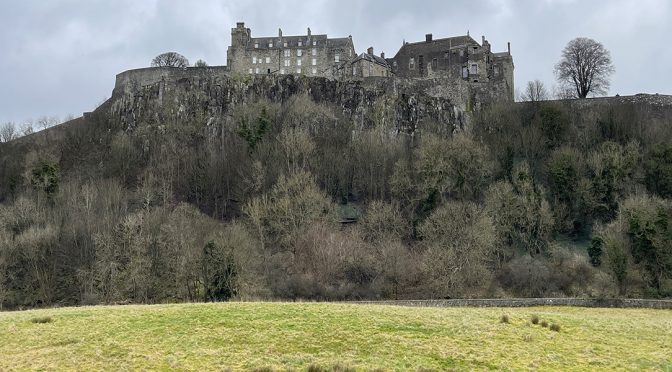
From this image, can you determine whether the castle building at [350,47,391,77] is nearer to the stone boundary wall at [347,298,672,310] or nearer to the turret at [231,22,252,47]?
the turret at [231,22,252,47]

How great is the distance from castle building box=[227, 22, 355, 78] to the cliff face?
39.5 ft

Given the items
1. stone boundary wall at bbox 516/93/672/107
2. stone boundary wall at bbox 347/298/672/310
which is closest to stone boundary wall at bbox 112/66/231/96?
stone boundary wall at bbox 516/93/672/107

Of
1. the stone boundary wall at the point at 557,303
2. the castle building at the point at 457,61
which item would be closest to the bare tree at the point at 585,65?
the castle building at the point at 457,61

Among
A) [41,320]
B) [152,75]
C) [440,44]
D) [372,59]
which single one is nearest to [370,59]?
[372,59]

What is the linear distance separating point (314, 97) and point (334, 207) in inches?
988

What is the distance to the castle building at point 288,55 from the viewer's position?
104m

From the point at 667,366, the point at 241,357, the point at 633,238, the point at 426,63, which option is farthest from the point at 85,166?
the point at 667,366

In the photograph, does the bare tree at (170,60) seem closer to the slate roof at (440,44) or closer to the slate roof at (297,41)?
the slate roof at (297,41)

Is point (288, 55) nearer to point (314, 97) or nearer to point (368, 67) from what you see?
point (368, 67)

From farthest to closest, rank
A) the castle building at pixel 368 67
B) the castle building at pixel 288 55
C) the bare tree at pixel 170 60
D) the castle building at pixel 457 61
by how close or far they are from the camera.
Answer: the bare tree at pixel 170 60, the castle building at pixel 288 55, the castle building at pixel 368 67, the castle building at pixel 457 61

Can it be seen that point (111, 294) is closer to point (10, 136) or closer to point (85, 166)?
point (85, 166)

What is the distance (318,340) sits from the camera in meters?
23.9

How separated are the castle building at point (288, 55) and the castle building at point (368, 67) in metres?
5.75

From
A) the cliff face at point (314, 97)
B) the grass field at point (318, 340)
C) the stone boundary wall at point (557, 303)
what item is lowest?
the stone boundary wall at point (557, 303)
